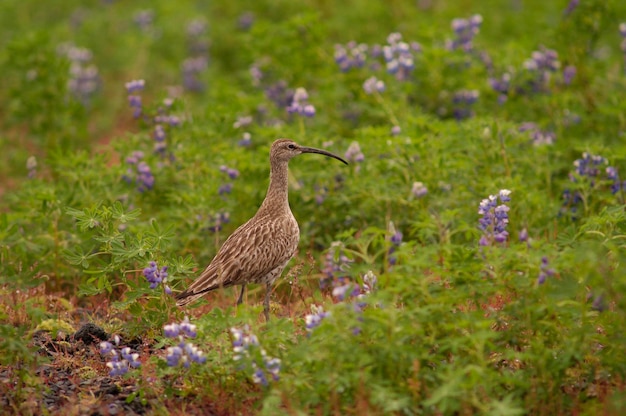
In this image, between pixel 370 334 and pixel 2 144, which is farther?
pixel 2 144

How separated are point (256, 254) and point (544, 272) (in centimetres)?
264

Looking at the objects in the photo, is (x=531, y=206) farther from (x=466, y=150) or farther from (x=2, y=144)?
(x=2, y=144)

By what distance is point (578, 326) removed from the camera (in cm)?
606

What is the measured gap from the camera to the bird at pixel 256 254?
7418 millimetres

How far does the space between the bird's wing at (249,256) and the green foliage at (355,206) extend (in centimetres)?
23

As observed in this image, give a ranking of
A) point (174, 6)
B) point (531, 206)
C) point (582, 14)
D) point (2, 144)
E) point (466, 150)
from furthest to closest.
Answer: point (174, 6) → point (2, 144) → point (582, 14) → point (466, 150) → point (531, 206)

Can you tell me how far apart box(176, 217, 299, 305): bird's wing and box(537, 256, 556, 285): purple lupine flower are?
102 inches

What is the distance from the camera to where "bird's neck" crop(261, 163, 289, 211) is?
8.28 m

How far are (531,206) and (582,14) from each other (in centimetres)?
370

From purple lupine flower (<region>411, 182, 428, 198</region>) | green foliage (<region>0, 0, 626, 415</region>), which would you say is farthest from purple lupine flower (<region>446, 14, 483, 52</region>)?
purple lupine flower (<region>411, 182, 428, 198</region>)

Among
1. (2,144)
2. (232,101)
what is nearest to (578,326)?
(232,101)

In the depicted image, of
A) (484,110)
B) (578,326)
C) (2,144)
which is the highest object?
(578,326)

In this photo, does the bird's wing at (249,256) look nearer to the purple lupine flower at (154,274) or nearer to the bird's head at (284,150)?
the purple lupine flower at (154,274)

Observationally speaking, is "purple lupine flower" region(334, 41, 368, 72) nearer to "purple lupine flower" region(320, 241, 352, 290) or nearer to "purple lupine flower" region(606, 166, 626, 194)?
"purple lupine flower" region(606, 166, 626, 194)
